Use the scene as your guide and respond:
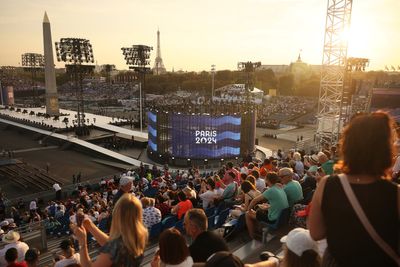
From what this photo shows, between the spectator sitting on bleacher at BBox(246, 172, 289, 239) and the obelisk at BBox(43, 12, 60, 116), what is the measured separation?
4699 cm

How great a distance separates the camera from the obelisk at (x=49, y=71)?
147 feet

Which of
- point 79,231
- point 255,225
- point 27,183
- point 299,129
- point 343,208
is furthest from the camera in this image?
point 299,129

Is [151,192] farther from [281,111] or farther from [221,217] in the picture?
[281,111]

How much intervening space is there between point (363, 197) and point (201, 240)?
184 cm

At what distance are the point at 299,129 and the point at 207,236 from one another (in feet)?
163

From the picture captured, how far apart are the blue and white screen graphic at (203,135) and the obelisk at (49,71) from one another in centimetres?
2860

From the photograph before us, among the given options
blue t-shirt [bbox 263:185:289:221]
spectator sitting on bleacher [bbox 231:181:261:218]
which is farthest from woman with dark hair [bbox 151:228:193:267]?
spectator sitting on bleacher [bbox 231:181:261:218]

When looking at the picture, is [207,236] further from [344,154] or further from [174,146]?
[174,146]

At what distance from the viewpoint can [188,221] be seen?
11.2 feet

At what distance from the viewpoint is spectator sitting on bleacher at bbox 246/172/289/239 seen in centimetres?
575

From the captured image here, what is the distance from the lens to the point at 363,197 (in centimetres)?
Result: 191

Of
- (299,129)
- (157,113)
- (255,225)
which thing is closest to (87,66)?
(157,113)

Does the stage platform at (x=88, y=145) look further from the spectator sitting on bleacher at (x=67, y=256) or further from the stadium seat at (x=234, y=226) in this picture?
the spectator sitting on bleacher at (x=67, y=256)

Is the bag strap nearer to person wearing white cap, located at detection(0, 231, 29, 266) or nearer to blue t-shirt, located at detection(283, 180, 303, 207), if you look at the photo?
blue t-shirt, located at detection(283, 180, 303, 207)
